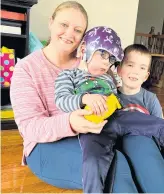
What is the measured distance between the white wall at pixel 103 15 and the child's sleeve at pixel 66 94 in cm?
158

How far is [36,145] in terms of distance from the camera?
0.97m

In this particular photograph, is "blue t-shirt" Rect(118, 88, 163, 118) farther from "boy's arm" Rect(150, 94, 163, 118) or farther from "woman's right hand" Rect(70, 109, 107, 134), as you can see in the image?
"woman's right hand" Rect(70, 109, 107, 134)

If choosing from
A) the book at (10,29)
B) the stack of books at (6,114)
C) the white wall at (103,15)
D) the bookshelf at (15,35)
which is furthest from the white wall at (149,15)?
the stack of books at (6,114)

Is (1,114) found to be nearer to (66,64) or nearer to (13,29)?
(13,29)

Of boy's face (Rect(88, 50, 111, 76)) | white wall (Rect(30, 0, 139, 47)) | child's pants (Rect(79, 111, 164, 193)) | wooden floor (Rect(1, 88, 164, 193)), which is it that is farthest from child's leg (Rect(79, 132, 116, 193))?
white wall (Rect(30, 0, 139, 47))

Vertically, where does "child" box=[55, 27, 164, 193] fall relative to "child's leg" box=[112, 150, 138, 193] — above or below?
above

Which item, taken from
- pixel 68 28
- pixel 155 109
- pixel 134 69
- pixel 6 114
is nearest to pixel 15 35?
pixel 6 114

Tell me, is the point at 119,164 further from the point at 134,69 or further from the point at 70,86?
the point at 134,69

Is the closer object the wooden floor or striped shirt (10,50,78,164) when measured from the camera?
striped shirt (10,50,78,164)

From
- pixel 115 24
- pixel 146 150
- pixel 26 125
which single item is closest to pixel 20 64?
pixel 26 125

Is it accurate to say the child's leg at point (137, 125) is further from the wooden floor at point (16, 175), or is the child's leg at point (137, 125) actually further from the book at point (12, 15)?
the book at point (12, 15)

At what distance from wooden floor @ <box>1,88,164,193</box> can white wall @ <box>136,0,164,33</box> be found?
4.78m

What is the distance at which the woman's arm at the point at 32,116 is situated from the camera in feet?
2.90

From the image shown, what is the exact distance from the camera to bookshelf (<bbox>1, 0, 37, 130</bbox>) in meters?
1.86
